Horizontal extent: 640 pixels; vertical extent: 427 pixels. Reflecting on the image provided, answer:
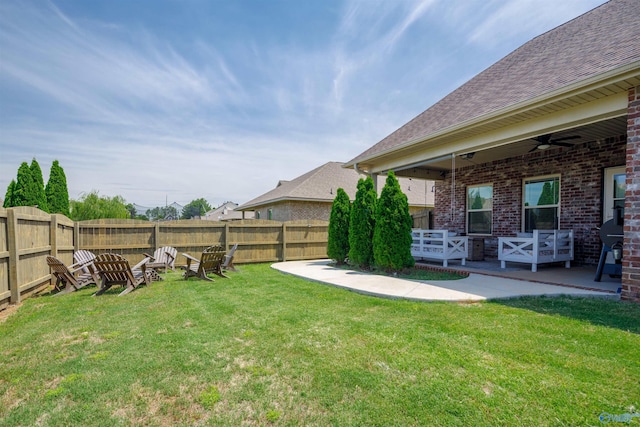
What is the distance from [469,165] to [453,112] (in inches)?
138

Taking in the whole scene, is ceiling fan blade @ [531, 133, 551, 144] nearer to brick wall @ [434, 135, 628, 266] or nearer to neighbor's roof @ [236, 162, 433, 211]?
brick wall @ [434, 135, 628, 266]

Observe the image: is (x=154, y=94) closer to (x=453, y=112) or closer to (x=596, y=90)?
(x=453, y=112)

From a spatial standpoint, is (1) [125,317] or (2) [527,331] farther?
(1) [125,317]

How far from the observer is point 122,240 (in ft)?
30.0

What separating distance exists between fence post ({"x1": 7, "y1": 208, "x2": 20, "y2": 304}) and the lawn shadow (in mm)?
7651

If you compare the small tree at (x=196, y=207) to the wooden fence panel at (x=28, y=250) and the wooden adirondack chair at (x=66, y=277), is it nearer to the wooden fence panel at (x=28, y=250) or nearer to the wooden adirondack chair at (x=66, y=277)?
the wooden fence panel at (x=28, y=250)

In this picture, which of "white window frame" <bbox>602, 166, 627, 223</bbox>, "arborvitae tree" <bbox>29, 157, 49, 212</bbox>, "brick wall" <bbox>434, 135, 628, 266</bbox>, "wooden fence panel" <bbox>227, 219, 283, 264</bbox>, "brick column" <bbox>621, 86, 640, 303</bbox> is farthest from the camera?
"arborvitae tree" <bbox>29, 157, 49, 212</bbox>

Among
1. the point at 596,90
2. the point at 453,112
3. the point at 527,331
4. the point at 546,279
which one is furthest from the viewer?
the point at 453,112

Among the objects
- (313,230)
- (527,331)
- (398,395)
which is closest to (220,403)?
(398,395)

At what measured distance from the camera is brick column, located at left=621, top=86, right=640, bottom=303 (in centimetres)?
445

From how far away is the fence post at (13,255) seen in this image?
16.9 ft

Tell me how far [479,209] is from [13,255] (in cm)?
1171

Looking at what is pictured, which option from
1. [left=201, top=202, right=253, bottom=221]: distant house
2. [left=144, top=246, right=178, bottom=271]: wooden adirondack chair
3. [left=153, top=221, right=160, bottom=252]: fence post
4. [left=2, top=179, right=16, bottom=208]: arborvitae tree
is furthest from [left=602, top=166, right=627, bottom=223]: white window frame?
[left=201, top=202, right=253, bottom=221]: distant house

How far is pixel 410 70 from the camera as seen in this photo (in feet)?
34.0
